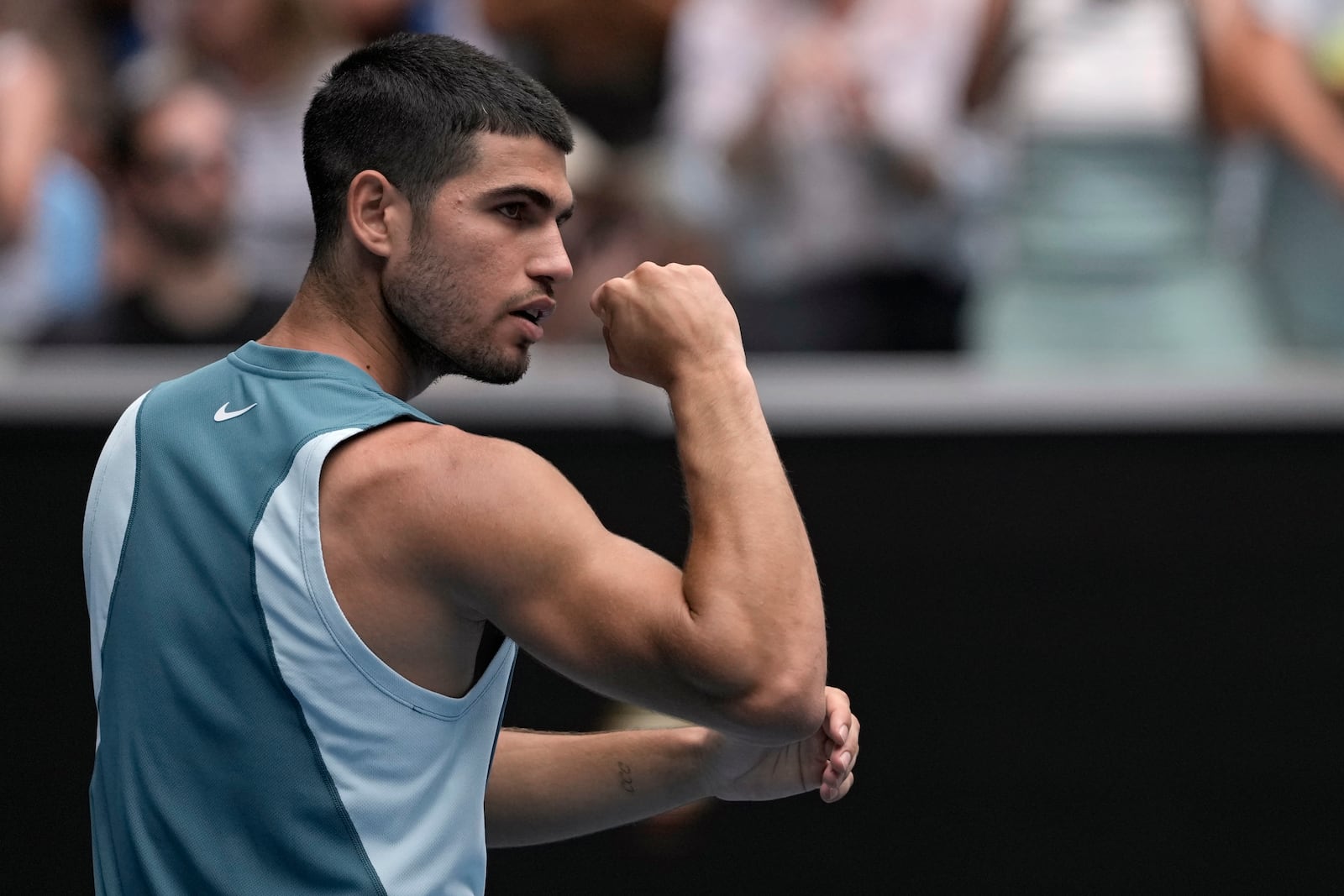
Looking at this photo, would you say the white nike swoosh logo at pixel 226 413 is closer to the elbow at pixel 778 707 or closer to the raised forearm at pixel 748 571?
the raised forearm at pixel 748 571

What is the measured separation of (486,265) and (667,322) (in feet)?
0.80

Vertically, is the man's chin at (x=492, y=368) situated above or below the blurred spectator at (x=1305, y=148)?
below

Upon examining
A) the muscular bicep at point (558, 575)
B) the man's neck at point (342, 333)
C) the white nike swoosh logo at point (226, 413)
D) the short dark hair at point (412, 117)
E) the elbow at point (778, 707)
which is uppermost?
the short dark hair at point (412, 117)

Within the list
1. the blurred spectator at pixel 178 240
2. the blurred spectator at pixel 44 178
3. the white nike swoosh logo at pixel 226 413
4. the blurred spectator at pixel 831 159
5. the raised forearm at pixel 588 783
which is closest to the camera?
the white nike swoosh logo at pixel 226 413

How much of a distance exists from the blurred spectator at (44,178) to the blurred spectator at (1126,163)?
9.73 ft

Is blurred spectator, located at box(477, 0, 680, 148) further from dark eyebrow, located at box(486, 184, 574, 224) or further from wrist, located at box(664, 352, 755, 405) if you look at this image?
wrist, located at box(664, 352, 755, 405)

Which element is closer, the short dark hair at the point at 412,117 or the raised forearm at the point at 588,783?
the short dark hair at the point at 412,117

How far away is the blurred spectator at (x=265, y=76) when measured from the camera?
5.46 m

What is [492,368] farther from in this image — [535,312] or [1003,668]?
[1003,668]

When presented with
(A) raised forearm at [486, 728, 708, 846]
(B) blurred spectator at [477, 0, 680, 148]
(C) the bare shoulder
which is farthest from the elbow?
(B) blurred spectator at [477, 0, 680, 148]

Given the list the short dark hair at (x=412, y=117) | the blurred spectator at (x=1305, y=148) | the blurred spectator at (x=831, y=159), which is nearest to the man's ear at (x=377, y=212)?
the short dark hair at (x=412, y=117)

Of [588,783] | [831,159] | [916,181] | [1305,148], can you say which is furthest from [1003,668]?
[588,783]

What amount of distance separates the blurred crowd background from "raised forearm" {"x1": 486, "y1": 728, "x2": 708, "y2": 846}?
2.79m

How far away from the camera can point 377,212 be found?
84.3 inches
